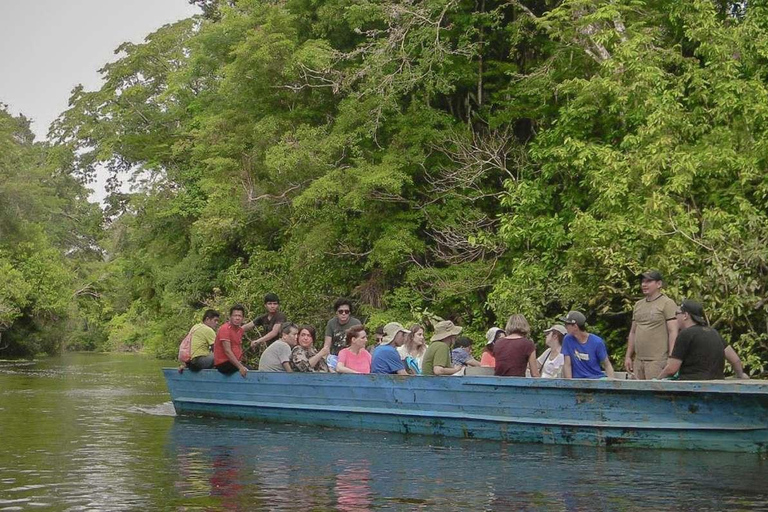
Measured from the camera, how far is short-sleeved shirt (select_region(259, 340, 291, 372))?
16.7 metres

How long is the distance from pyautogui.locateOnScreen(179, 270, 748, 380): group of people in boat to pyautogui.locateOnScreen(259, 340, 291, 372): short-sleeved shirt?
0.01 metres

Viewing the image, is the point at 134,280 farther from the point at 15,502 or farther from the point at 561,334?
the point at 15,502

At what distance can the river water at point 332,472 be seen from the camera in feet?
33.0

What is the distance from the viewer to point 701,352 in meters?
13.0

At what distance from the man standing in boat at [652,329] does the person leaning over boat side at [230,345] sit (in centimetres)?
554

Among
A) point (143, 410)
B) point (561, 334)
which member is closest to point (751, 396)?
point (561, 334)

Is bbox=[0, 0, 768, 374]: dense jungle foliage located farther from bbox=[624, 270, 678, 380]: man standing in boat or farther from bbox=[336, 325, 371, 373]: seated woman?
bbox=[336, 325, 371, 373]: seated woman

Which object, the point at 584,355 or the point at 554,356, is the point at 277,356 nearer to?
the point at 554,356

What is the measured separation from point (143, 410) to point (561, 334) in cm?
855

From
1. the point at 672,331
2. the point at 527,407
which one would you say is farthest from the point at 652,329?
the point at 527,407

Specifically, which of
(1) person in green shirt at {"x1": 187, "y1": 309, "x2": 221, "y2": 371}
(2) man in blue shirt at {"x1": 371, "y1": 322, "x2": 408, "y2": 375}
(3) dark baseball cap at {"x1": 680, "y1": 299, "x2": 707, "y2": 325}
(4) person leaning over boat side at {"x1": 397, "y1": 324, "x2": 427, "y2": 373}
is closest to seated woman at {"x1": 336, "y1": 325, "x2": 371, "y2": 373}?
(2) man in blue shirt at {"x1": 371, "y1": 322, "x2": 408, "y2": 375}

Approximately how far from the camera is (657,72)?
66.2 ft

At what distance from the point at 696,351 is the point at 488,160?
1192 centimetres

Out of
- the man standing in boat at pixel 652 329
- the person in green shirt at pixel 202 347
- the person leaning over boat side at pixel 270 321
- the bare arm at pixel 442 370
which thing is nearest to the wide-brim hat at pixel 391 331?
the bare arm at pixel 442 370
